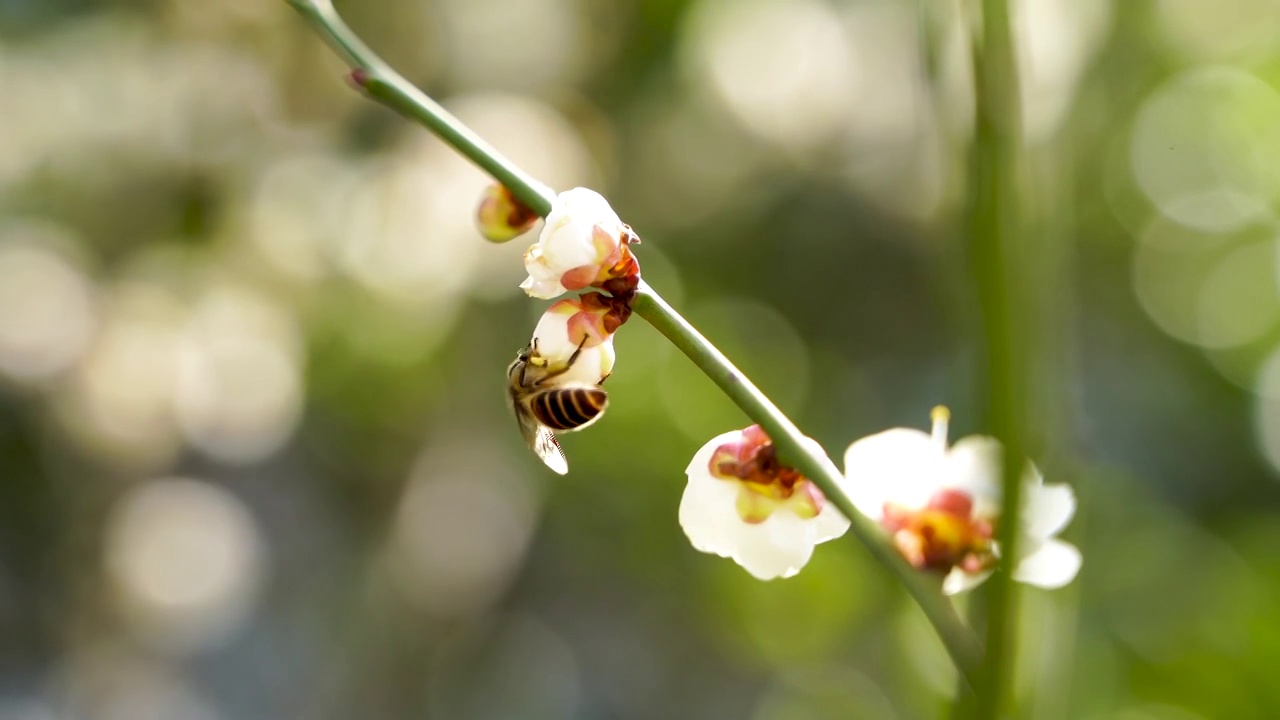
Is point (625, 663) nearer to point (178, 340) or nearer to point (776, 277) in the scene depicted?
point (776, 277)

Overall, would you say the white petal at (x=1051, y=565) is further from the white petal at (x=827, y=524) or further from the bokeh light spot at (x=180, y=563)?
the bokeh light spot at (x=180, y=563)

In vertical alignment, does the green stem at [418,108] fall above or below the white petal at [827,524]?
above

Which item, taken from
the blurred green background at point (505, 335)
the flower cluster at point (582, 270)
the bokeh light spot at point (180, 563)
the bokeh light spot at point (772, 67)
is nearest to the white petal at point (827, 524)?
the flower cluster at point (582, 270)

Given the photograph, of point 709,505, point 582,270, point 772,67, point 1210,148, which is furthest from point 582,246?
point 1210,148

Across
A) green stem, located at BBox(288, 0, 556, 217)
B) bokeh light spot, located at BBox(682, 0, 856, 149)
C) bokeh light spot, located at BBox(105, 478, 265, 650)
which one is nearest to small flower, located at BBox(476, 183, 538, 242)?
green stem, located at BBox(288, 0, 556, 217)

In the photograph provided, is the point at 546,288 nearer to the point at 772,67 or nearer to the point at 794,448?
the point at 794,448

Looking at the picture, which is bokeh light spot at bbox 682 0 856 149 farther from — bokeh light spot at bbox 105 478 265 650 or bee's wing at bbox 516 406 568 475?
bee's wing at bbox 516 406 568 475
